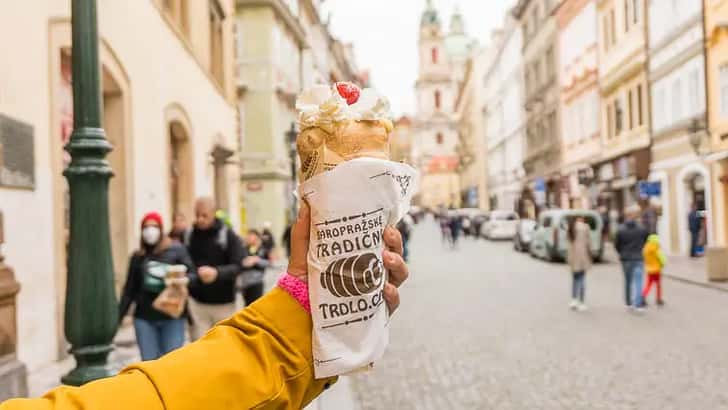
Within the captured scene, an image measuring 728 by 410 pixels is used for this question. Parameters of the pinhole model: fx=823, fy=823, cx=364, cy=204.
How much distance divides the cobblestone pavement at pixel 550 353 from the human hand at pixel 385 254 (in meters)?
5.28

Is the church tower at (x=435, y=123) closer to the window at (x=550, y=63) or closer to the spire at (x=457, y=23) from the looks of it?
the spire at (x=457, y=23)

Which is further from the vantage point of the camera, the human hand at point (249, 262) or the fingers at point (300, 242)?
the human hand at point (249, 262)

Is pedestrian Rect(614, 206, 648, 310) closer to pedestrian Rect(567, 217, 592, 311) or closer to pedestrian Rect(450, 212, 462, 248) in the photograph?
pedestrian Rect(567, 217, 592, 311)

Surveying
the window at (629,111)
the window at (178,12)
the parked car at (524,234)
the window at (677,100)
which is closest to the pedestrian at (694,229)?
the window at (677,100)

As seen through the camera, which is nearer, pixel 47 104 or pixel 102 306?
pixel 102 306

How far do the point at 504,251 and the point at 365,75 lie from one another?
82529mm

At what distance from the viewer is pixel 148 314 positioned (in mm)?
6617

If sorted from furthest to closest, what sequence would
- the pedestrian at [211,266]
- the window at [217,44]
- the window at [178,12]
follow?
the window at [217,44], the window at [178,12], the pedestrian at [211,266]

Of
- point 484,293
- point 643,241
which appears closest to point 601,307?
point 643,241

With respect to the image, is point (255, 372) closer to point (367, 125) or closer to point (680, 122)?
point (367, 125)

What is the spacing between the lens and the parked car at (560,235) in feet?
82.1

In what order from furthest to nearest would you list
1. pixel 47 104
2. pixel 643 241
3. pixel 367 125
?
1. pixel 643 241
2. pixel 47 104
3. pixel 367 125

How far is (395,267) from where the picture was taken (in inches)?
70.9

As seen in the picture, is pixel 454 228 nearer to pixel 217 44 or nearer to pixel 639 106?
pixel 639 106
